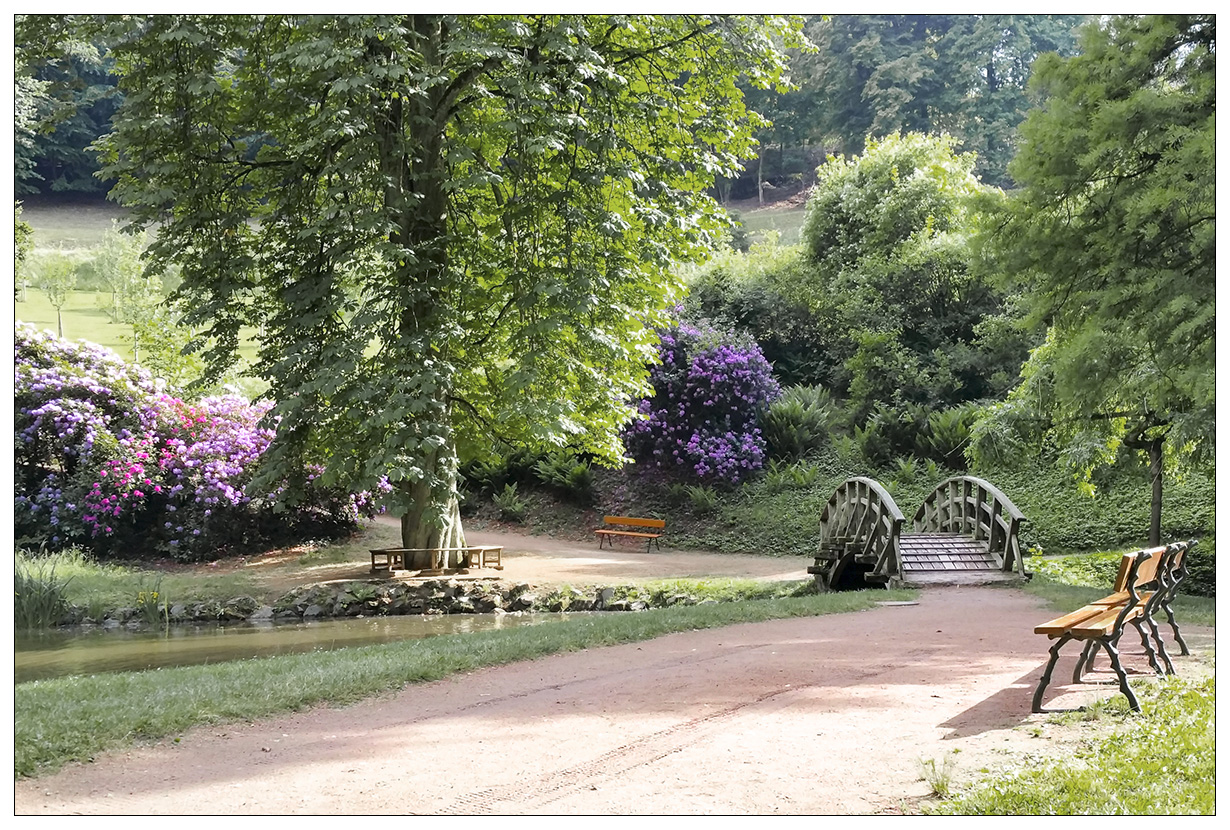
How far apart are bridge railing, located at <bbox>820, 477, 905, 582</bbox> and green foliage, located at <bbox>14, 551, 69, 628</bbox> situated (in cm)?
1104

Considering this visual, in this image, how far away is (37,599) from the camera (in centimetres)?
1316

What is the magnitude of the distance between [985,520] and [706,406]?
7.69 m

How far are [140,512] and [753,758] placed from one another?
51.6ft

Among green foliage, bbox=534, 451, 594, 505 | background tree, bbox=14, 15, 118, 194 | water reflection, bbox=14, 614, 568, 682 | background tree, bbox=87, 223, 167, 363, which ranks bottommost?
water reflection, bbox=14, 614, 568, 682

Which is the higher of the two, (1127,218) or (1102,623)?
(1127,218)

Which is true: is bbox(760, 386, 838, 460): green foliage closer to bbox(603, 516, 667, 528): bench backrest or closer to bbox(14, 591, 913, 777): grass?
bbox(603, 516, 667, 528): bench backrest

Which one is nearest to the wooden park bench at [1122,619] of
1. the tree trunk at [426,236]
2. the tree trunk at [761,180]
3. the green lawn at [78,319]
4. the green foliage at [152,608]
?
the tree trunk at [426,236]

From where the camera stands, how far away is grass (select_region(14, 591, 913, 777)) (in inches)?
227

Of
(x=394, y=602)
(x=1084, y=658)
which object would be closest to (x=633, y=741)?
(x=1084, y=658)

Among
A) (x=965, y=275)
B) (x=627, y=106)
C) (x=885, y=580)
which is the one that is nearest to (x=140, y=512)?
(x=627, y=106)

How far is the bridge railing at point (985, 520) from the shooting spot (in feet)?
45.3

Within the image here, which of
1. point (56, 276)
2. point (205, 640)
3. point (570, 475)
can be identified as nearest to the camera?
point (205, 640)

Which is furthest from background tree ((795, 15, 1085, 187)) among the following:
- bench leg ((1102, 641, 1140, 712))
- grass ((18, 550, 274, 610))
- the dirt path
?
bench leg ((1102, 641, 1140, 712))

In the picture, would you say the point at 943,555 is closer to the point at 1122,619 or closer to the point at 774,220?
the point at 1122,619
